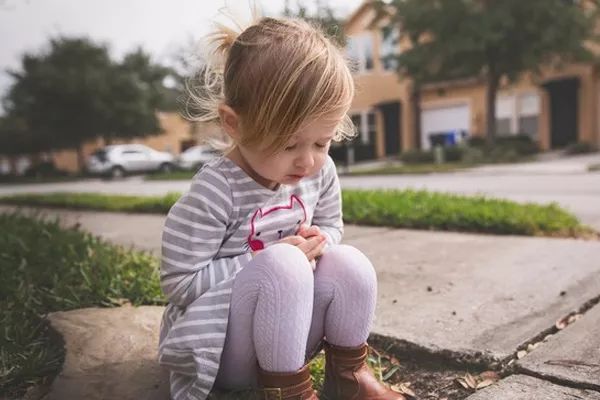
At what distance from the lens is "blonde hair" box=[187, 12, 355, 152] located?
3.97 ft

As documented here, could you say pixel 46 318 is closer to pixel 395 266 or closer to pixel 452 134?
pixel 395 266

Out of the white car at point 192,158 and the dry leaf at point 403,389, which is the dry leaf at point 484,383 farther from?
the white car at point 192,158

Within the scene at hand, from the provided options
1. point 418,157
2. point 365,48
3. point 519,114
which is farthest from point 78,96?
point 519,114

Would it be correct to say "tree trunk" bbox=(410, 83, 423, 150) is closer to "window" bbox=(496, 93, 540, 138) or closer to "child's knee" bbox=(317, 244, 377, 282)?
"window" bbox=(496, 93, 540, 138)

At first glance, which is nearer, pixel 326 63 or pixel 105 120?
pixel 326 63

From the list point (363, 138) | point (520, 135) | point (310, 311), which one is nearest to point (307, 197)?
point (310, 311)

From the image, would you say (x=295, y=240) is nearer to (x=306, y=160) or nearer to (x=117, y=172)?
(x=306, y=160)

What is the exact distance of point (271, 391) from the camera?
1229 millimetres

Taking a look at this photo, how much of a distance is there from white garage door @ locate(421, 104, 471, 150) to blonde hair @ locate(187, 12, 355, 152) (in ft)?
69.3

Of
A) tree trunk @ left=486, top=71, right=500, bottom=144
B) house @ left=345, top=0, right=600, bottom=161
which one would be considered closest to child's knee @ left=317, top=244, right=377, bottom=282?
house @ left=345, top=0, right=600, bottom=161

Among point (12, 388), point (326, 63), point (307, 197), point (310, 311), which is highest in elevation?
point (326, 63)

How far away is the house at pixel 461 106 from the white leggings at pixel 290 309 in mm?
16554

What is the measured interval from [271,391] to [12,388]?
760 mm

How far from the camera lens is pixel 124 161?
2116cm
